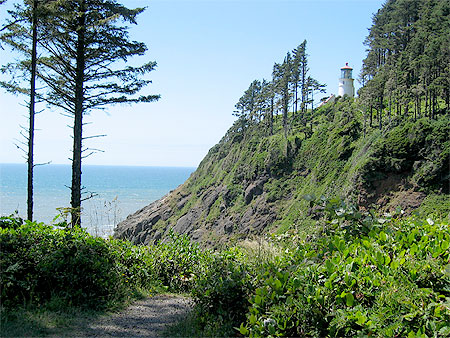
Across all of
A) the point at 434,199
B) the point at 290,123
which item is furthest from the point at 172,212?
the point at 434,199

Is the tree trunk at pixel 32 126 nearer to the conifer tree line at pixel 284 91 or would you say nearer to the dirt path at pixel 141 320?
the dirt path at pixel 141 320

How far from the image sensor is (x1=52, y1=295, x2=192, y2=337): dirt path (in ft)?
13.9

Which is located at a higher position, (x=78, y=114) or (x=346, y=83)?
(x=346, y=83)

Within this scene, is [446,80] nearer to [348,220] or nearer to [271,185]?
[271,185]

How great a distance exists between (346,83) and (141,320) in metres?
57.2

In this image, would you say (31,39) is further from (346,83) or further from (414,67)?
(346,83)

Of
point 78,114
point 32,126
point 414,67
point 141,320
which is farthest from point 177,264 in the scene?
point 414,67

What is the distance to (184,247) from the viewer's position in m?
7.07

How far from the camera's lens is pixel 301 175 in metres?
44.4

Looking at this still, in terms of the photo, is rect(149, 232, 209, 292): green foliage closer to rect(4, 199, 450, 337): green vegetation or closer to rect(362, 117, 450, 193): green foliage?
rect(4, 199, 450, 337): green vegetation

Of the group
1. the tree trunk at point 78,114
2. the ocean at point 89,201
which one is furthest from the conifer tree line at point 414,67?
the tree trunk at point 78,114

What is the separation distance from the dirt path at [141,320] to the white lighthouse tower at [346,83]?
2193 inches

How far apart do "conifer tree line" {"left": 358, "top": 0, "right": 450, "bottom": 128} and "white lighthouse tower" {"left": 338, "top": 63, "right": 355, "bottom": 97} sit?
403cm

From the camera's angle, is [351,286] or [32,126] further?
[32,126]
